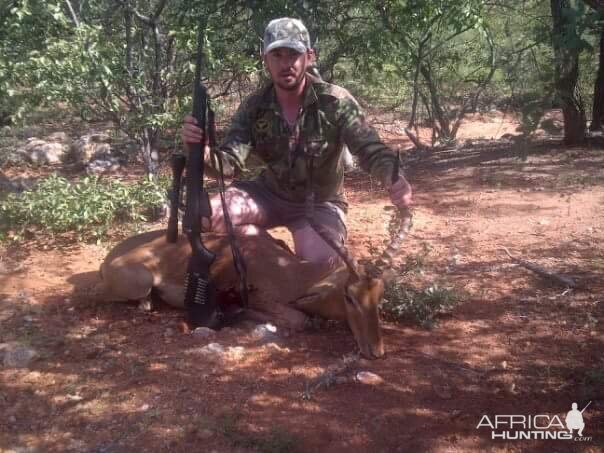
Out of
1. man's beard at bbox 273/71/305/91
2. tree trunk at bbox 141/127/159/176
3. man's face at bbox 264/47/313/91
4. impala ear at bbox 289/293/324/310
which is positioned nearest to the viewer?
impala ear at bbox 289/293/324/310

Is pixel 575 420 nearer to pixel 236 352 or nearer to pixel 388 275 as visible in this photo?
pixel 388 275

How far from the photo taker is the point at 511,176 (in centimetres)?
726

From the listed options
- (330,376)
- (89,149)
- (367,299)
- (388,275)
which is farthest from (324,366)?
(89,149)

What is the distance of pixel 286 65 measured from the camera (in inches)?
155

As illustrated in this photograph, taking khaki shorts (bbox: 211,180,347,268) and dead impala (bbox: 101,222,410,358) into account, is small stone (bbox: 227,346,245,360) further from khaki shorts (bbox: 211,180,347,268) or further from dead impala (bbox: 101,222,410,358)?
khaki shorts (bbox: 211,180,347,268)

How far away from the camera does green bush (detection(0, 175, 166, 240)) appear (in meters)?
5.54

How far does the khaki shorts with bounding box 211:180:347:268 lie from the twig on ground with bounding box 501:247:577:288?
141 cm

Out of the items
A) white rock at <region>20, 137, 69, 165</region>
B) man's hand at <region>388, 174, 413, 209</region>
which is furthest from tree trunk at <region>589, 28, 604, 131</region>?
white rock at <region>20, 137, 69, 165</region>

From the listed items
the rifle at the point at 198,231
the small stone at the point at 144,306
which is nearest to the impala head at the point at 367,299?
the rifle at the point at 198,231

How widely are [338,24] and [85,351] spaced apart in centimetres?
534

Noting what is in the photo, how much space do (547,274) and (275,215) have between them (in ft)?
6.96

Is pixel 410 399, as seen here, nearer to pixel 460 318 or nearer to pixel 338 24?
pixel 460 318

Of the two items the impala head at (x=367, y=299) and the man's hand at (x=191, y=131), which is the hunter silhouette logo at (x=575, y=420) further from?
the man's hand at (x=191, y=131)
